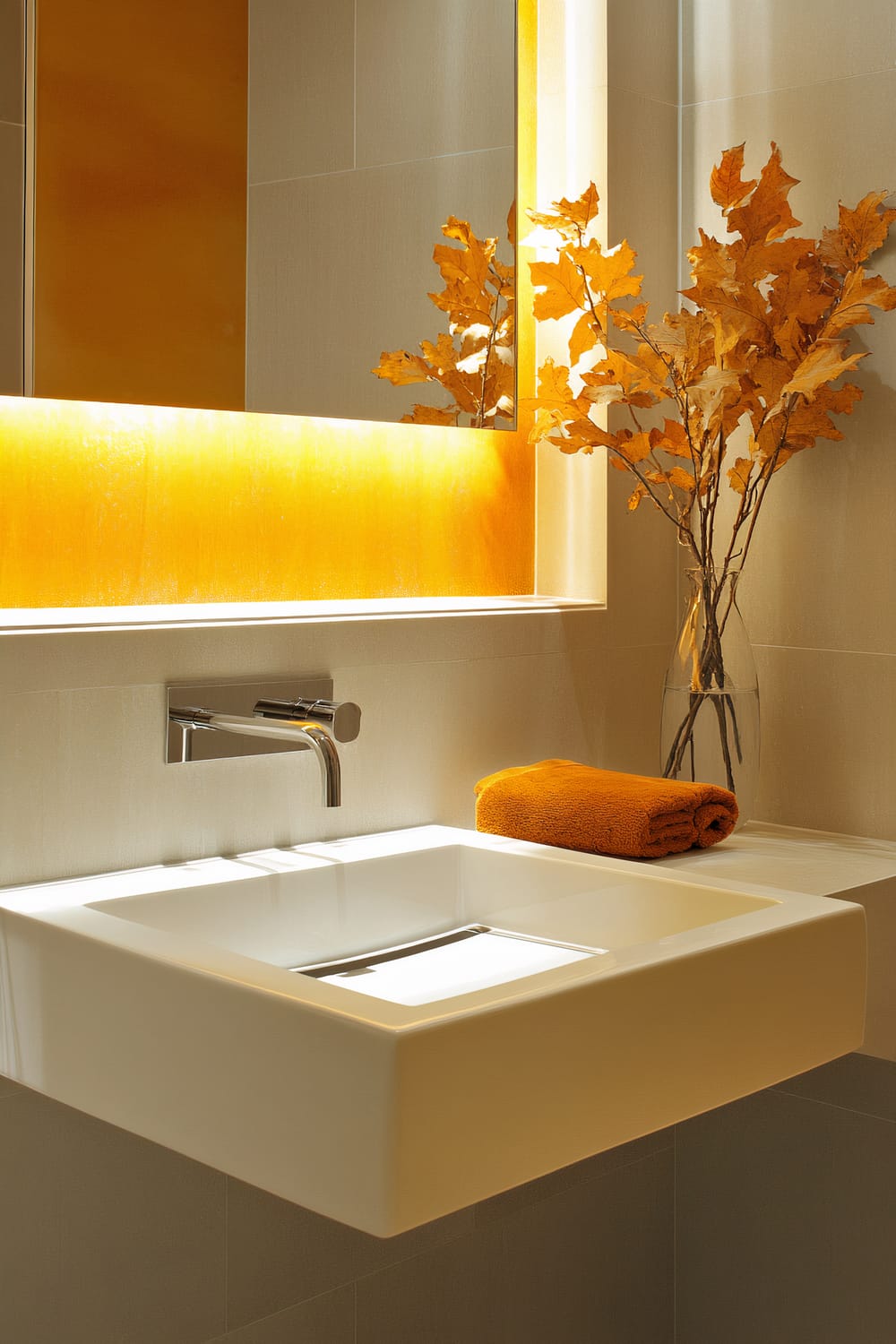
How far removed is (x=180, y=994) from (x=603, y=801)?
606 millimetres

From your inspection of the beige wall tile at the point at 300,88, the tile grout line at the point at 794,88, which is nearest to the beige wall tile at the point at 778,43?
the tile grout line at the point at 794,88

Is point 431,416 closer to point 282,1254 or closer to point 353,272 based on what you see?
point 353,272

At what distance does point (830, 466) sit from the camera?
1.81 meters

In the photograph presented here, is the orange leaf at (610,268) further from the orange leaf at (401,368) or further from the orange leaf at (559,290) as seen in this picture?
the orange leaf at (401,368)

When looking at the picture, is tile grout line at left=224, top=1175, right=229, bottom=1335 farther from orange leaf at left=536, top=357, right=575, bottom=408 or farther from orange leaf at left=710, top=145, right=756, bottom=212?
orange leaf at left=710, top=145, right=756, bottom=212

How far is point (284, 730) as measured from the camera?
4.42 feet

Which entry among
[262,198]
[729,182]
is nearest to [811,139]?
[729,182]

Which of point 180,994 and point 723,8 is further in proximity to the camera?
point 723,8

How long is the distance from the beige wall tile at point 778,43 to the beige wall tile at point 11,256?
38.5 inches

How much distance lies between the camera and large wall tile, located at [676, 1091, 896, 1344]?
6.46ft

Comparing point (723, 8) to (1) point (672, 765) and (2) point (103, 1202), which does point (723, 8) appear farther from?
(2) point (103, 1202)

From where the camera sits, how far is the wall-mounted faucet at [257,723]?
1.32 m

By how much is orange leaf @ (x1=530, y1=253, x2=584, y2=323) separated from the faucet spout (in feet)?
2.13

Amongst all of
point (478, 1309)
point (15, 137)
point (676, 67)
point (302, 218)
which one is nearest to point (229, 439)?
point (302, 218)
